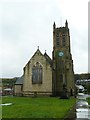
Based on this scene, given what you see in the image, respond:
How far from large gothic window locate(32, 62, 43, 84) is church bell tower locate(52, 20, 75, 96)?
3.90m

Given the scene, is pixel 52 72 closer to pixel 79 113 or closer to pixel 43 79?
pixel 43 79

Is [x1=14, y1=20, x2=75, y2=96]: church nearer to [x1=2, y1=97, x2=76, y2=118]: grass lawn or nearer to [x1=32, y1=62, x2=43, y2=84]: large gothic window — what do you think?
[x1=32, y1=62, x2=43, y2=84]: large gothic window

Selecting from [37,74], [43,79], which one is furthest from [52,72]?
[37,74]

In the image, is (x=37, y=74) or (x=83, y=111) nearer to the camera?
(x=83, y=111)

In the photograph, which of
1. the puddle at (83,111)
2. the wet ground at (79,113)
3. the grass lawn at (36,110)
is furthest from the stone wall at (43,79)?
the wet ground at (79,113)

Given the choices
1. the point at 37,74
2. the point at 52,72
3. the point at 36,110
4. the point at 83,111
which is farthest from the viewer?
the point at 37,74

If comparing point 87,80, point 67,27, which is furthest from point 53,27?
point 87,80

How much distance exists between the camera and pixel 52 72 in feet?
178

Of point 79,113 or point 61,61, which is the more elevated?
point 61,61

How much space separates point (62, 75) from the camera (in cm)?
5728

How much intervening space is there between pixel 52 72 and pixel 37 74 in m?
3.33

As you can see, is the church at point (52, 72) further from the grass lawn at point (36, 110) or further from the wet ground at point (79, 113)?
the wet ground at point (79, 113)

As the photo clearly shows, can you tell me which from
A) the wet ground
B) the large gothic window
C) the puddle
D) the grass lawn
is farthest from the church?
the wet ground

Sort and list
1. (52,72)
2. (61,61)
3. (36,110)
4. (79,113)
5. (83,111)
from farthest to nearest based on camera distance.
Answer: (61,61) < (52,72) < (36,110) < (83,111) < (79,113)
